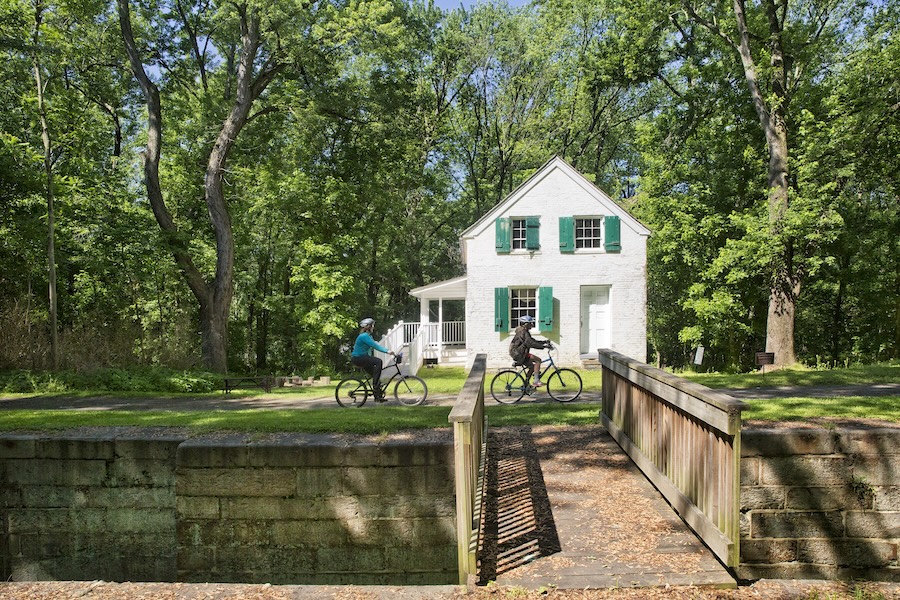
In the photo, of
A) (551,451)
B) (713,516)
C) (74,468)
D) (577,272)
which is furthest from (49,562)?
(577,272)

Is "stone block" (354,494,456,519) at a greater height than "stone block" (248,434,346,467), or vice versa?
"stone block" (248,434,346,467)

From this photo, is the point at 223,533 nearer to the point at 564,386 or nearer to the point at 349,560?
the point at 349,560

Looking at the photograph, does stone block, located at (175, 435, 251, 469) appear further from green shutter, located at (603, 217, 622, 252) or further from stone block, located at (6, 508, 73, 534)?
green shutter, located at (603, 217, 622, 252)

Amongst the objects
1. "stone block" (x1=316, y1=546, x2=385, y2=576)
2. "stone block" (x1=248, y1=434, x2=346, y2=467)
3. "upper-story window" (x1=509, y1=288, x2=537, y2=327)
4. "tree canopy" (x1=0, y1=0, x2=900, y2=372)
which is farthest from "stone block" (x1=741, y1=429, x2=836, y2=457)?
"upper-story window" (x1=509, y1=288, x2=537, y2=327)

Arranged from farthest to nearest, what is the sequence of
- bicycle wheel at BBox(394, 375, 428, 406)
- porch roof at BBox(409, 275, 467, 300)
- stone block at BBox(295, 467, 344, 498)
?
1. porch roof at BBox(409, 275, 467, 300)
2. bicycle wheel at BBox(394, 375, 428, 406)
3. stone block at BBox(295, 467, 344, 498)

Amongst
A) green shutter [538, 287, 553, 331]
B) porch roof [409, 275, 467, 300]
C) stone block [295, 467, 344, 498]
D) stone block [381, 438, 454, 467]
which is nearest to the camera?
stone block [381, 438, 454, 467]

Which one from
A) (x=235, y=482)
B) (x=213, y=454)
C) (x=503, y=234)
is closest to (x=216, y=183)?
(x=503, y=234)

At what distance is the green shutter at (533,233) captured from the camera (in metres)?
20.0

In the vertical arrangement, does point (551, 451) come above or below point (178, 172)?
below

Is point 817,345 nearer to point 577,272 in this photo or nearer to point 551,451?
point 577,272

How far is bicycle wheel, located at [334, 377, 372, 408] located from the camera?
11234 mm

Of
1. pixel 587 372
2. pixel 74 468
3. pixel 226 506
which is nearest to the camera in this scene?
pixel 226 506

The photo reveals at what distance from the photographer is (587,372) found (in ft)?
60.3

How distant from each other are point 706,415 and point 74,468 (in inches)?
246
